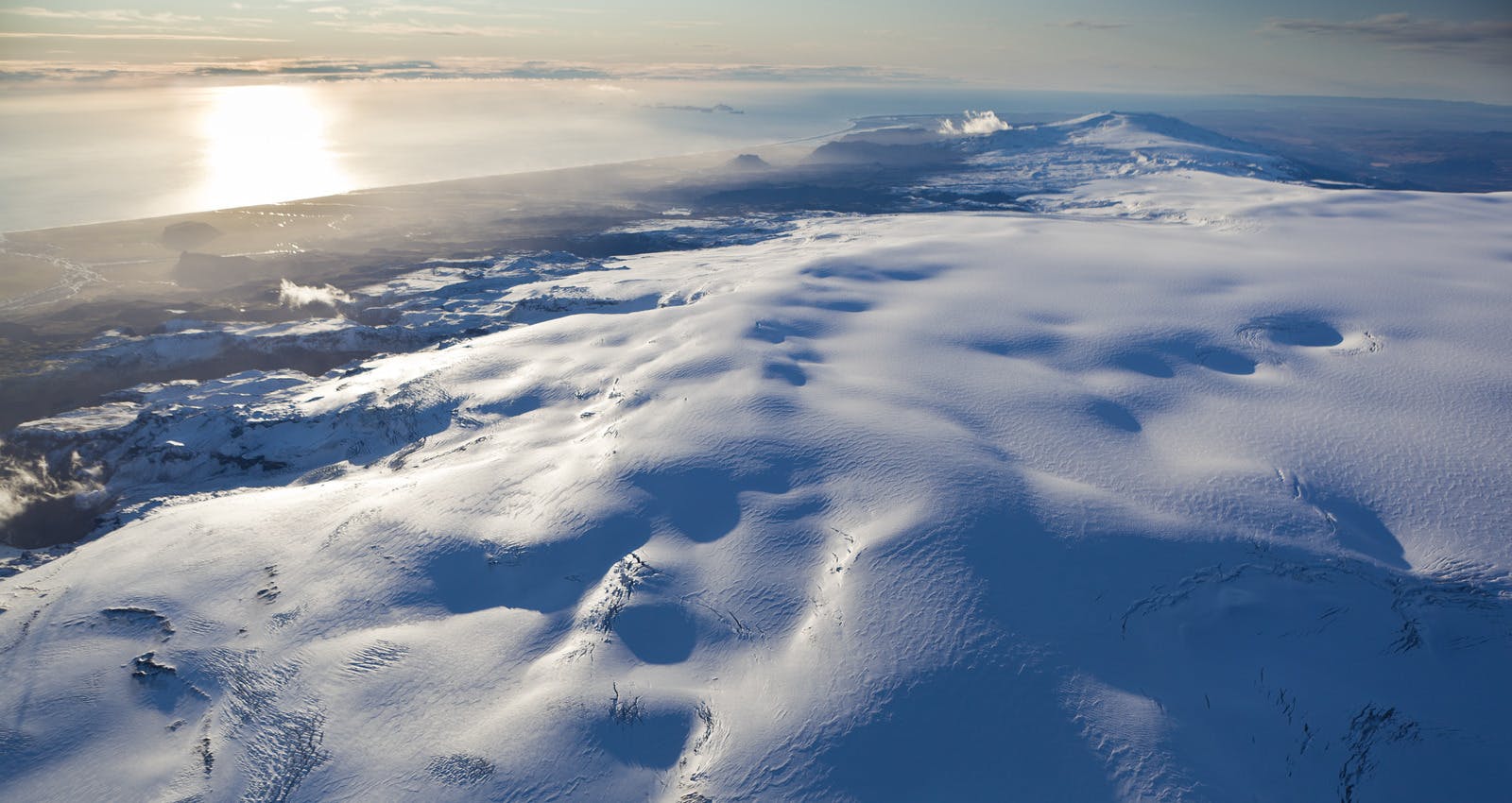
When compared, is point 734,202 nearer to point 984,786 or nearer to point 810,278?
point 810,278

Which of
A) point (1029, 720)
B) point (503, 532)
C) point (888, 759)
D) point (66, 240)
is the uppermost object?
point (1029, 720)

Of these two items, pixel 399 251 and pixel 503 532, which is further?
pixel 399 251

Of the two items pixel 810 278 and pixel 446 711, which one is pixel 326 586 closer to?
pixel 446 711

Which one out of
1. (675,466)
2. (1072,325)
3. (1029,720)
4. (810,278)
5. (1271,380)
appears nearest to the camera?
(1029,720)

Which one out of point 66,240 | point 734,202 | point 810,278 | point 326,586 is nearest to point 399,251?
point 66,240

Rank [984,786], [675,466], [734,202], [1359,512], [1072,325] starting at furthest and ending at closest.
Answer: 1. [734,202]
2. [1072,325]
3. [675,466]
4. [1359,512]
5. [984,786]

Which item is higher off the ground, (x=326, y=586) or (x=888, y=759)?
(x=888, y=759)

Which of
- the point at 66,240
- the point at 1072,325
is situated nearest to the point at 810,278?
the point at 1072,325
